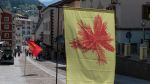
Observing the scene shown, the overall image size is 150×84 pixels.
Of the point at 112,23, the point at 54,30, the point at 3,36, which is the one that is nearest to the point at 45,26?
the point at 54,30

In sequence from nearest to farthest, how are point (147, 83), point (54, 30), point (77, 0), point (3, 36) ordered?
point (147, 83) → point (77, 0) → point (54, 30) → point (3, 36)

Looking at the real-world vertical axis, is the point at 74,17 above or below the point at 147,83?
above

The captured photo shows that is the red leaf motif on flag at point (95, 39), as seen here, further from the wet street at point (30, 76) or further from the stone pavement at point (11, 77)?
the stone pavement at point (11, 77)

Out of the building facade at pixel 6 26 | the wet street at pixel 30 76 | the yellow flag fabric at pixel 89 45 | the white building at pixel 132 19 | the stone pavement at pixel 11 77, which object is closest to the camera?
the yellow flag fabric at pixel 89 45

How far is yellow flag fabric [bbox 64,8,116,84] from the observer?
9.75m

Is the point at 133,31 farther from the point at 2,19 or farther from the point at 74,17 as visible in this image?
the point at 2,19

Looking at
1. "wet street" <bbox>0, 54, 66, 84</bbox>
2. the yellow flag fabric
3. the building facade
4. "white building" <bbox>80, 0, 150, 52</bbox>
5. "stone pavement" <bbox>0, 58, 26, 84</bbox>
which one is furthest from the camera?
the building facade

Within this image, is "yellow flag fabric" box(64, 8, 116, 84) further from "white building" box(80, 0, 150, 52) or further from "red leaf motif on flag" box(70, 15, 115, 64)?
"white building" box(80, 0, 150, 52)

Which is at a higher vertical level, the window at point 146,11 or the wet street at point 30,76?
the window at point 146,11

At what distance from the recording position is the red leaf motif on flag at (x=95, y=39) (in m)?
9.84

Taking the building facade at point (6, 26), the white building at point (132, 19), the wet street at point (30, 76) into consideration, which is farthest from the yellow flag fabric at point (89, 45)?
the building facade at point (6, 26)

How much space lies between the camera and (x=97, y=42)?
9.97 meters

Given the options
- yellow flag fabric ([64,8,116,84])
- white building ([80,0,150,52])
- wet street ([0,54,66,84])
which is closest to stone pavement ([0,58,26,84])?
wet street ([0,54,66,84])

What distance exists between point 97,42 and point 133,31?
37766 millimetres
